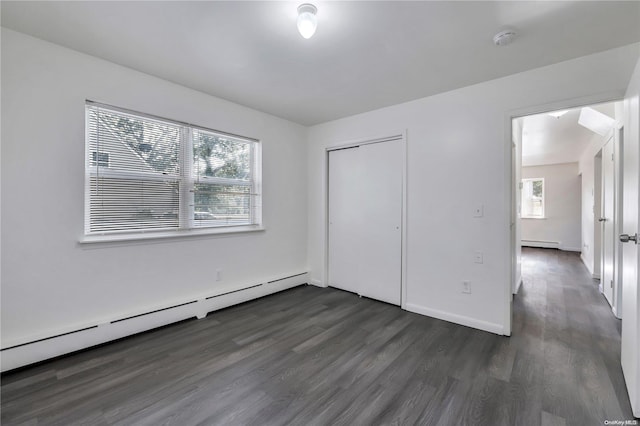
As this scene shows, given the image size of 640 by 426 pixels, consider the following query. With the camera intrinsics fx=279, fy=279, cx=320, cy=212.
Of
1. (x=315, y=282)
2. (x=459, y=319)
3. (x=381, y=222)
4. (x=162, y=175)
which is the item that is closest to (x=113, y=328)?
(x=162, y=175)

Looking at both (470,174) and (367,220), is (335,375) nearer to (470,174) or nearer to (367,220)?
(367,220)

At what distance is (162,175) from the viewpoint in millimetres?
2855

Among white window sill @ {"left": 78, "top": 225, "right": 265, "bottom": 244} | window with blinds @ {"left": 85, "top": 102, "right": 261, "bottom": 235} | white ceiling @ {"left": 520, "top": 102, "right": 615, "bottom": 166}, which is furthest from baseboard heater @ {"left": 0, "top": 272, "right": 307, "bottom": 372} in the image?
white ceiling @ {"left": 520, "top": 102, "right": 615, "bottom": 166}

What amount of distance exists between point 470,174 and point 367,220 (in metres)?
1.38

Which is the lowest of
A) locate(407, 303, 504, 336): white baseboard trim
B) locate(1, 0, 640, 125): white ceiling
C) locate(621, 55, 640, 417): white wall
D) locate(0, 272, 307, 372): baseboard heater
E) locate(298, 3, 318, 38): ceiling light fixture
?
locate(407, 303, 504, 336): white baseboard trim

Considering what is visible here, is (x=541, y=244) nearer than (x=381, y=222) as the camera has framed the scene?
No

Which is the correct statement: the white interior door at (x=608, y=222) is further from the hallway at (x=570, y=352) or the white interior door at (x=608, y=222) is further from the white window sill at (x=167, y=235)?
the white window sill at (x=167, y=235)

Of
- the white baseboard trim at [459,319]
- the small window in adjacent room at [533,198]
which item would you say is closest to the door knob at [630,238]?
the white baseboard trim at [459,319]

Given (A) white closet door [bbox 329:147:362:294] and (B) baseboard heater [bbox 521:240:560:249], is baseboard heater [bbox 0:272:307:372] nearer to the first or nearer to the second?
(A) white closet door [bbox 329:147:362:294]

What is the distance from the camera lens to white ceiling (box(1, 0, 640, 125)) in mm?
1776

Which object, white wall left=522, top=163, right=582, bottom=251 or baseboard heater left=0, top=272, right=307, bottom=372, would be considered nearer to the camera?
baseboard heater left=0, top=272, right=307, bottom=372

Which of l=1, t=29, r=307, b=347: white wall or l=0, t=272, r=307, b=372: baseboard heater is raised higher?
l=1, t=29, r=307, b=347: white wall

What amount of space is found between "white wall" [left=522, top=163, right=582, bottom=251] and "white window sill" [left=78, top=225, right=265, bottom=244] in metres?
8.58

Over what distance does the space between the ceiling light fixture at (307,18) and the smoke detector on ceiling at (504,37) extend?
133 cm
